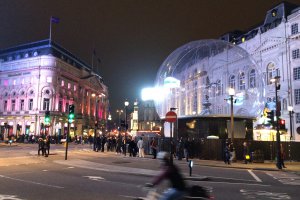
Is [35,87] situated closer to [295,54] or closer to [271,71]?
[271,71]

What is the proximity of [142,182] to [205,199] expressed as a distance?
8.23 meters


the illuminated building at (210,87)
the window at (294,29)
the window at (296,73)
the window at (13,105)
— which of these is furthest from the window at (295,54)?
the window at (13,105)

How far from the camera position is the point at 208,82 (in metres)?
30.1

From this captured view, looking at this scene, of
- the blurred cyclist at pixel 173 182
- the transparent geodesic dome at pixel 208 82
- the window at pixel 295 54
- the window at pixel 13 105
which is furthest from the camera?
the window at pixel 13 105

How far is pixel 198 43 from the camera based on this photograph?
33.7 metres

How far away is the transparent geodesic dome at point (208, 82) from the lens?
3059 centimetres

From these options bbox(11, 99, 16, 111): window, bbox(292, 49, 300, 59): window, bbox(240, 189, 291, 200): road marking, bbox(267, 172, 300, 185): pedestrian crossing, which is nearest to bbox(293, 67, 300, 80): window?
bbox(292, 49, 300, 59): window

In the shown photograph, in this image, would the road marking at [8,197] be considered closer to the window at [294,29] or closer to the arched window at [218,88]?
the arched window at [218,88]

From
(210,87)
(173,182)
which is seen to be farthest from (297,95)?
(173,182)

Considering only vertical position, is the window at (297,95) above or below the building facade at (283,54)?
below

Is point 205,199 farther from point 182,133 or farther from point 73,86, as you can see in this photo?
point 73,86

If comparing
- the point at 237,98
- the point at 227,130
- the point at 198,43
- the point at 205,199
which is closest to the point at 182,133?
the point at 227,130

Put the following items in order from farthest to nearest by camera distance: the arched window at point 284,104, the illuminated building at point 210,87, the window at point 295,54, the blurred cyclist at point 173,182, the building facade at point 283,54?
1. the arched window at point 284,104
2. the window at point 295,54
3. the building facade at point 283,54
4. the illuminated building at point 210,87
5. the blurred cyclist at point 173,182

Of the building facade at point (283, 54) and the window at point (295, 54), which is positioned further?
the window at point (295, 54)
